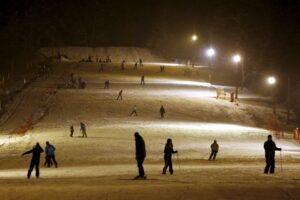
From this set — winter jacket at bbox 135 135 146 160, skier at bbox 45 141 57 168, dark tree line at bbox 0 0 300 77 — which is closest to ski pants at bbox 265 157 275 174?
winter jacket at bbox 135 135 146 160

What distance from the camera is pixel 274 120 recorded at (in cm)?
5441

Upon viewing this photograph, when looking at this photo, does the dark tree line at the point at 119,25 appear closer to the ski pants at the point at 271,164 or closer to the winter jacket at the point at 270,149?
the ski pants at the point at 271,164

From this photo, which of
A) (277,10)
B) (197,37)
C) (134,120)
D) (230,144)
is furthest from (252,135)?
(197,37)

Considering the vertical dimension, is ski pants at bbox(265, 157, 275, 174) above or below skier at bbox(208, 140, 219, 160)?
below

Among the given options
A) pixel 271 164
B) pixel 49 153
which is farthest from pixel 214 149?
pixel 49 153

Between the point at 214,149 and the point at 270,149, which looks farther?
the point at 214,149

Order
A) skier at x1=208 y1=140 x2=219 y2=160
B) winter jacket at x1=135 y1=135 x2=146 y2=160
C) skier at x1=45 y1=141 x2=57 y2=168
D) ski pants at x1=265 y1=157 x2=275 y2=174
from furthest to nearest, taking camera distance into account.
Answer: skier at x1=208 y1=140 x2=219 y2=160, skier at x1=45 y1=141 x2=57 y2=168, ski pants at x1=265 y1=157 x2=275 y2=174, winter jacket at x1=135 y1=135 x2=146 y2=160

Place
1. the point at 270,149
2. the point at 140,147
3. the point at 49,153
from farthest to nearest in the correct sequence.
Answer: the point at 49,153
the point at 270,149
the point at 140,147

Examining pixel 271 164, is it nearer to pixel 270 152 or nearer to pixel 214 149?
pixel 270 152

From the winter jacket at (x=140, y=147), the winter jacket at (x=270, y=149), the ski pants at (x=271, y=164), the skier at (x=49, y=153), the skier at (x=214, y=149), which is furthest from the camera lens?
the skier at (x=214, y=149)

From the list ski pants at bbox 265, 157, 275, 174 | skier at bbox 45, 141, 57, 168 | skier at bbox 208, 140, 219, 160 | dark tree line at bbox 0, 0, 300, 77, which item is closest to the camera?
ski pants at bbox 265, 157, 275, 174

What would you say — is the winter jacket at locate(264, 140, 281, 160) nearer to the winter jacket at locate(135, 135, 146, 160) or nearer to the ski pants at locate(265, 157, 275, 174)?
the ski pants at locate(265, 157, 275, 174)

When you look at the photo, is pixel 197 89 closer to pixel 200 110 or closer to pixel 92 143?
pixel 200 110

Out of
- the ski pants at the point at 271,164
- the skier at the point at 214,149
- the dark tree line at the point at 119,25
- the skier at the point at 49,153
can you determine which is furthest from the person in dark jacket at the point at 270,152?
the dark tree line at the point at 119,25
